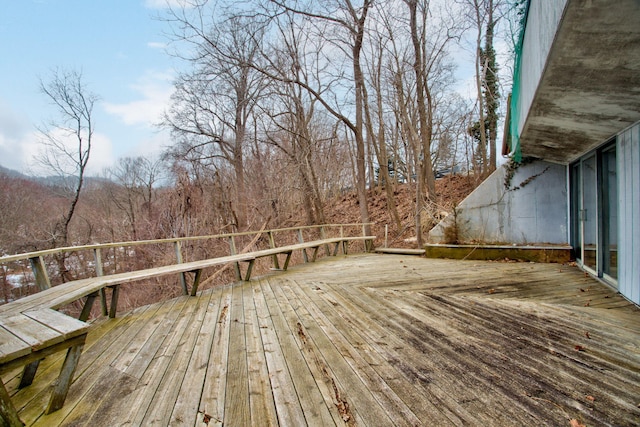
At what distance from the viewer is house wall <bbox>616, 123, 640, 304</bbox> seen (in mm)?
2816

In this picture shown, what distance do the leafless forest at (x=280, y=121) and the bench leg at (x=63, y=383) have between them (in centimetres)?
687

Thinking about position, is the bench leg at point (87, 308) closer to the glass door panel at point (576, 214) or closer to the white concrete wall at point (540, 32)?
the white concrete wall at point (540, 32)

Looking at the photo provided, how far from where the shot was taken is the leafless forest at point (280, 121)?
8250 mm

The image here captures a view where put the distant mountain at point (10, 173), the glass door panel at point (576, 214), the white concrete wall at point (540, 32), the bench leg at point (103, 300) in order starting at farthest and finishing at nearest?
the distant mountain at point (10, 173) → the glass door panel at point (576, 214) → the bench leg at point (103, 300) → the white concrete wall at point (540, 32)

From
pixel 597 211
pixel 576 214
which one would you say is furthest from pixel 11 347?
pixel 576 214

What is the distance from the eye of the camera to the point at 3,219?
11.7 meters

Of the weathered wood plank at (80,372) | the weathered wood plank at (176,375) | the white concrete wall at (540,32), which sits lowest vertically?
the weathered wood plank at (80,372)

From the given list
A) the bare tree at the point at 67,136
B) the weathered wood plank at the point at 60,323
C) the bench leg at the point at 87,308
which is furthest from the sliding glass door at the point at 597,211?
the bare tree at the point at 67,136

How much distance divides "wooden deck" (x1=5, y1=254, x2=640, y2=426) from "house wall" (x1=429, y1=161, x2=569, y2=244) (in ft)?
6.45

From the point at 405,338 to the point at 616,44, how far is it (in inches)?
90.0

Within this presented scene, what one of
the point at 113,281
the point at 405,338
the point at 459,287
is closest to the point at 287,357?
the point at 405,338

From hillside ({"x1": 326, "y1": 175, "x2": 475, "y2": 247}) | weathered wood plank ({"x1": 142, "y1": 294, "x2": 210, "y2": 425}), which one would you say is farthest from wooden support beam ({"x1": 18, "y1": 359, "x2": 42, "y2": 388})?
hillside ({"x1": 326, "y1": 175, "x2": 475, "y2": 247})

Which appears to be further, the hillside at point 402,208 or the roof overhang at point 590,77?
the hillside at point 402,208

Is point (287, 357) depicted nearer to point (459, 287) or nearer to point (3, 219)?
point (459, 287)
